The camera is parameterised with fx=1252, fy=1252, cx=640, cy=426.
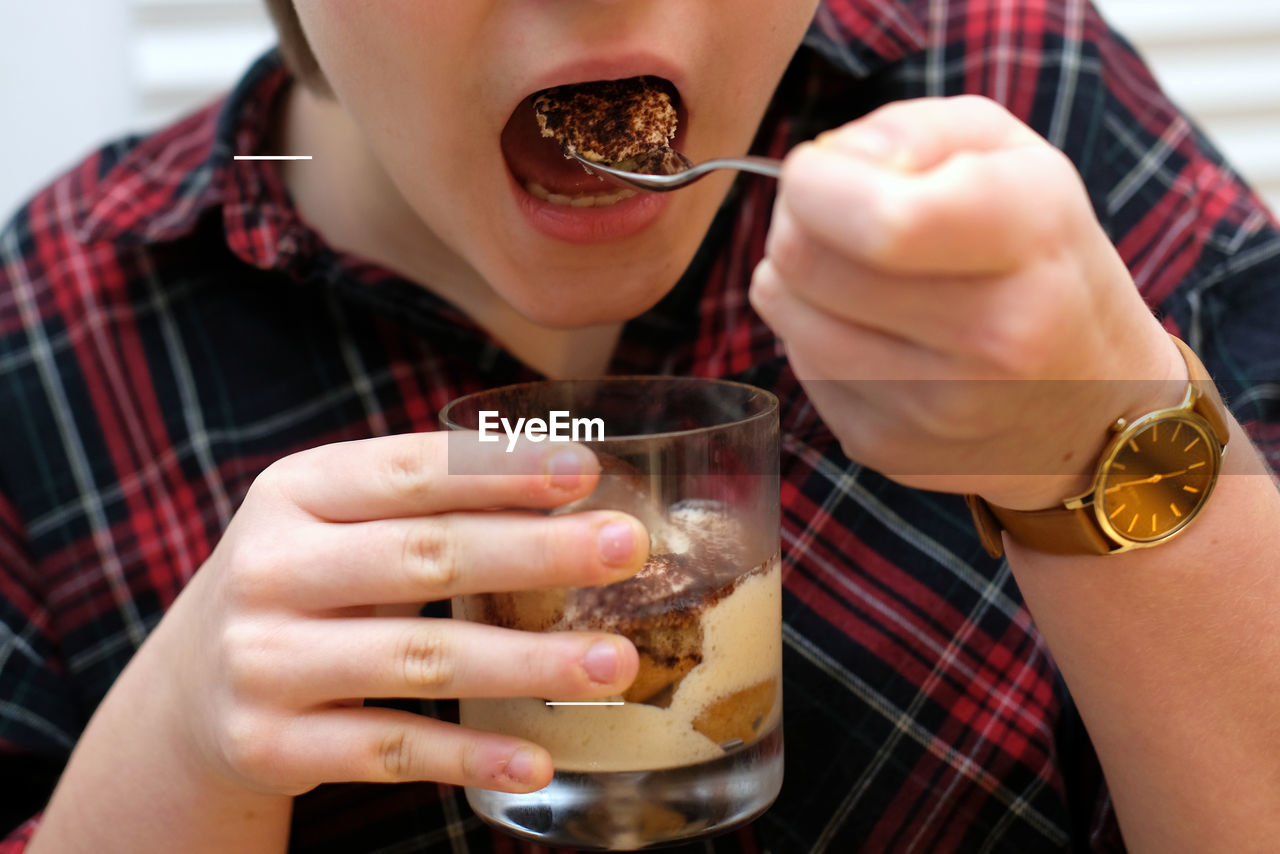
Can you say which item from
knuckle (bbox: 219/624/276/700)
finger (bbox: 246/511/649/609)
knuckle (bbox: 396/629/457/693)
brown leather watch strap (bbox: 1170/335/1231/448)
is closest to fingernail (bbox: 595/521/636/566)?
finger (bbox: 246/511/649/609)

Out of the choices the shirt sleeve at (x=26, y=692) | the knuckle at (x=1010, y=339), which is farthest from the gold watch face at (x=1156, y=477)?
the shirt sleeve at (x=26, y=692)

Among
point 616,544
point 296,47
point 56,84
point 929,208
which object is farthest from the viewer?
point 56,84

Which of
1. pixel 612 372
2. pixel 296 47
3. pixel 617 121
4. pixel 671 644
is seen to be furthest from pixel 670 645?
pixel 296 47

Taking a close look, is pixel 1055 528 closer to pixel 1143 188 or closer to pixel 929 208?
pixel 929 208

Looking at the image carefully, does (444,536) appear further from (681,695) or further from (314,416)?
(314,416)

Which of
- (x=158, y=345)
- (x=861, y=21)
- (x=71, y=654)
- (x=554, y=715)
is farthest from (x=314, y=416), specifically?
(x=861, y=21)

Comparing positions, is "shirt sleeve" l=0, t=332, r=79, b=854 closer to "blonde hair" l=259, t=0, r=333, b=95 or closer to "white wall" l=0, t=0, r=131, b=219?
"blonde hair" l=259, t=0, r=333, b=95
